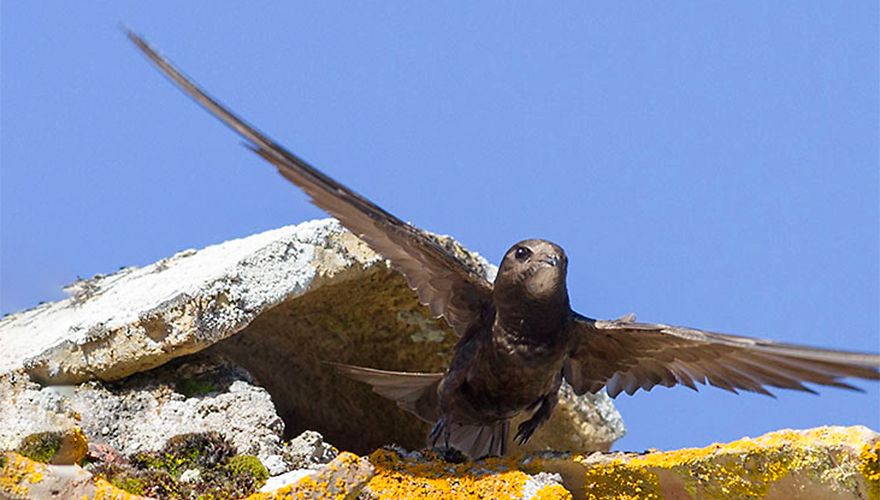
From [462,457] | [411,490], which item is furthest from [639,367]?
[411,490]

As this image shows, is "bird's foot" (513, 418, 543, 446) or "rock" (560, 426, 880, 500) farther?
"bird's foot" (513, 418, 543, 446)

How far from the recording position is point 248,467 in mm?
6711

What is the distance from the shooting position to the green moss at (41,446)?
6.45 metres

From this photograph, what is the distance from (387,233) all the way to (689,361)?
1.85 metres

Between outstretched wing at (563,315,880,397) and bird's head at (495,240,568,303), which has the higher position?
bird's head at (495,240,568,303)

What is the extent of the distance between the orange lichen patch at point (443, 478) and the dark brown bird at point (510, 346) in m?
0.55

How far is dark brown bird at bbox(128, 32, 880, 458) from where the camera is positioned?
672cm

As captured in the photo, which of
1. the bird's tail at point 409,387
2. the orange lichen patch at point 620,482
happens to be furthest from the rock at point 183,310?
the orange lichen patch at point 620,482

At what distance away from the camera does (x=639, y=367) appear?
7512 mm

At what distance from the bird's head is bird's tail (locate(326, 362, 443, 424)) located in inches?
39.9

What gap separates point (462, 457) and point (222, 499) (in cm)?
147

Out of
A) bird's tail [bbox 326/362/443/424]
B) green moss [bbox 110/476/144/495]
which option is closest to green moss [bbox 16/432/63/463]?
green moss [bbox 110/476/144/495]

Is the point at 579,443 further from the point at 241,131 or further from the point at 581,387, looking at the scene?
the point at 241,131

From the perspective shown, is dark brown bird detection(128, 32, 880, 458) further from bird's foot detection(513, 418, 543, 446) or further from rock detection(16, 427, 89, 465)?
rock detection(16, 427, 89, 465)
